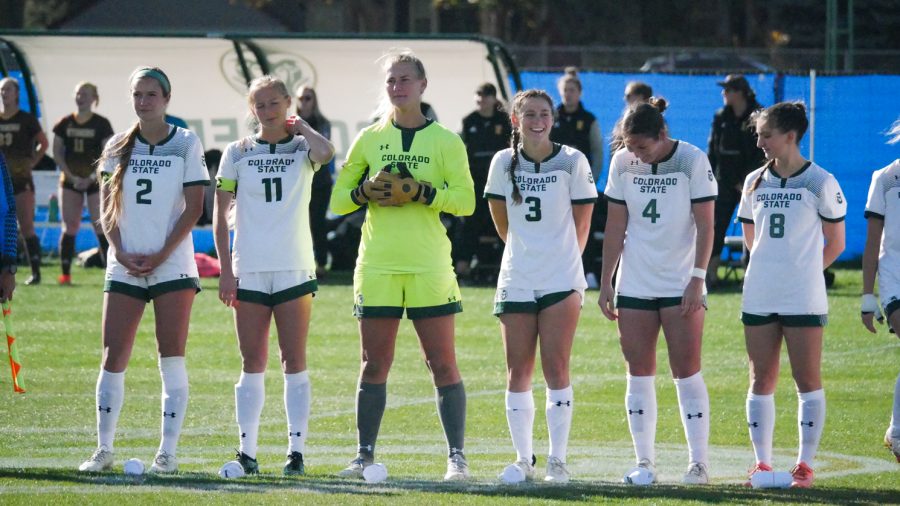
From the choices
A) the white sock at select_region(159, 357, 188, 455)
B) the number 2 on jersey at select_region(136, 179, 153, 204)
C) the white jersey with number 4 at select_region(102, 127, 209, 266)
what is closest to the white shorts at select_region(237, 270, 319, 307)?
the white jersey with number 4 at select_region(102, 127, 209, 266)

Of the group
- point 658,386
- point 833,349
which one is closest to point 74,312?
point 658,386

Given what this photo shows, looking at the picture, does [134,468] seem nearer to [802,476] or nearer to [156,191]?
[156,191]

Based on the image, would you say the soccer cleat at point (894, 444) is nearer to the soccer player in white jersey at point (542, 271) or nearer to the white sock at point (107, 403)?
the soccer player in white jersey at point (542, 271)

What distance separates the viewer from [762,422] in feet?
24.3

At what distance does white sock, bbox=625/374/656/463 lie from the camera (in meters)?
7.48

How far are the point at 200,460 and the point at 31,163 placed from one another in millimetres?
8675

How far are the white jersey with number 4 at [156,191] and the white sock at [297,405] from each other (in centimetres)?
84

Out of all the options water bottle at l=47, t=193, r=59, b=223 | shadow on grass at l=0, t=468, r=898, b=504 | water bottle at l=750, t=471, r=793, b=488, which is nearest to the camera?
shadow on grass at l=0, t=468, r=898, b=504

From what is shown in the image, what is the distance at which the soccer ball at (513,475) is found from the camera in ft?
24.1

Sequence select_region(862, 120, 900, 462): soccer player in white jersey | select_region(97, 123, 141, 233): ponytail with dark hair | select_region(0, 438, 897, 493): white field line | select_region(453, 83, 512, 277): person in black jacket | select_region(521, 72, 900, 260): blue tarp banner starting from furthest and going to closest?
select_region(521, 72, 900, 260): blue tarp banner → select_region(453, 83, 512, 277): person in black jacket → select_region(0, 438, 897, 493): white field line → select_region(862, 120, 900, 462): soccer player in white jersey → select_region(97, 123, 141, 233): ponytail with dark hair

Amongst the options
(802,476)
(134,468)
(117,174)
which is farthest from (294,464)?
(802,476)

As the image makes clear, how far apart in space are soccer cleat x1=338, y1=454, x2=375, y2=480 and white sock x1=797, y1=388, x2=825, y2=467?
219 centimetres

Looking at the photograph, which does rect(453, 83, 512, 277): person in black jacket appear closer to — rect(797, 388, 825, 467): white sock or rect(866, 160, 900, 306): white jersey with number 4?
rect(866, 160, 900, 306): white jersey with number 4

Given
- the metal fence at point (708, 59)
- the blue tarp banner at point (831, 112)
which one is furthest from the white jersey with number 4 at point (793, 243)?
the metal fence at point (708, 59)
